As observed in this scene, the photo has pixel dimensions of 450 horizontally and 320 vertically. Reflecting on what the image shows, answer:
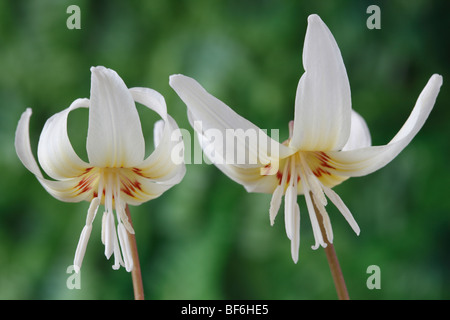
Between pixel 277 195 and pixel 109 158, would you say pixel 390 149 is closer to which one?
pixel 277 195

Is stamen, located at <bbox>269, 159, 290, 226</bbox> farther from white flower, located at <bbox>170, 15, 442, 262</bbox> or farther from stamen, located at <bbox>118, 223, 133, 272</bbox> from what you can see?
stamen, located at <bbox>118, 223, 133, 272</bbox>

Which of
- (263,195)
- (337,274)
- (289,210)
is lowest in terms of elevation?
(337,274)

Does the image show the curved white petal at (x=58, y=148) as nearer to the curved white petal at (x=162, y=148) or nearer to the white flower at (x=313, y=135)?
the curved white petal at (x=162, y=148)

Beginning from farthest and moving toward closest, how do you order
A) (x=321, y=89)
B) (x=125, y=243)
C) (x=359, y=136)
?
(x=359, y=136), (x=125, y=243), (x=321, y=89)

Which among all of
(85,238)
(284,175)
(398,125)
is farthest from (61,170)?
(398,125)

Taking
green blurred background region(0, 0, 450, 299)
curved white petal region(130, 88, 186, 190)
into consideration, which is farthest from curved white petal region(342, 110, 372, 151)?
green blurred background region(0, 0, 450, 299)

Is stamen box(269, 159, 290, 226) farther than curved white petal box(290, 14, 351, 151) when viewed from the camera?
Yes

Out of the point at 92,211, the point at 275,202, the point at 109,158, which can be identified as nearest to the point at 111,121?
the point at 109,158

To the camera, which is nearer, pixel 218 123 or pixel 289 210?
pixel 218 123
